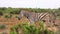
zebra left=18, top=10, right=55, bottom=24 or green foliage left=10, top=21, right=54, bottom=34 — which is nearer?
green foliage left=10, top=21, right=54, bottom=34

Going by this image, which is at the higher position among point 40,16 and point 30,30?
point 30,30

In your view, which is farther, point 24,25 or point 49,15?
point 49,15

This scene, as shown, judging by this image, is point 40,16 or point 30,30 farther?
point 40,16

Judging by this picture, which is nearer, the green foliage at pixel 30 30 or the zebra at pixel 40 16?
the green foliage at pixel 30 30

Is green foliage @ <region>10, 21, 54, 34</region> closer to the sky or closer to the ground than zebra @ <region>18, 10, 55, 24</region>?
closer to the sky

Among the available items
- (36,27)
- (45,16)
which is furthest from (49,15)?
(36,27)

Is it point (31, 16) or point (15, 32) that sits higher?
point (15, 32)

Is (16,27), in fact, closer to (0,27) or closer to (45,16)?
(45,16)

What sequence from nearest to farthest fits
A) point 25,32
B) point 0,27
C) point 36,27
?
point 25,32 → point 36,27 → point 0,27

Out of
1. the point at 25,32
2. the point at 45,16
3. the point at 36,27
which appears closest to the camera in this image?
the point at 25,32

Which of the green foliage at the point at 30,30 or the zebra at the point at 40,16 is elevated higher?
the green foliage at the point at 30,30

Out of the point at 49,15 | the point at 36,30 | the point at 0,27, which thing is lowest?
the point at 0,27
